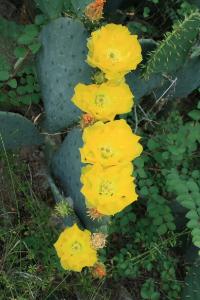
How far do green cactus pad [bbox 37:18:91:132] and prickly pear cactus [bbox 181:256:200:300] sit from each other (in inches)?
24.6

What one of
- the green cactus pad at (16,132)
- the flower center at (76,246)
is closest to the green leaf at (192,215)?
the flower center at (76,246)

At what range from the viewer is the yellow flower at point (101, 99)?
1.42 metres

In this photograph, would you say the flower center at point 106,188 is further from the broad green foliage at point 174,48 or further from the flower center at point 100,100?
the broad green foliage at point 174,48

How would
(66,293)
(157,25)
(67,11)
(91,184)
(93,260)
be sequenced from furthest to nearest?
1. (157,25)
2. (66,293)
3. (67,11)
4. (93,260)
5. (91,184)

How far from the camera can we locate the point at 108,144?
138 centimetres

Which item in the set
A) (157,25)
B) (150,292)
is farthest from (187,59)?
(150,292)

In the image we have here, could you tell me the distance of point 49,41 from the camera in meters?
1.62

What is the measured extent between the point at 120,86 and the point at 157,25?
2.88 ft

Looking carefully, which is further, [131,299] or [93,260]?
[131,299]

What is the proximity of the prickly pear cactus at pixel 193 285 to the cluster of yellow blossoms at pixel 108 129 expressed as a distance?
0.43 metres

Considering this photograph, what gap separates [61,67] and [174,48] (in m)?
0.34

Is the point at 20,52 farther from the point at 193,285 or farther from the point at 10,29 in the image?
the point at 193,285

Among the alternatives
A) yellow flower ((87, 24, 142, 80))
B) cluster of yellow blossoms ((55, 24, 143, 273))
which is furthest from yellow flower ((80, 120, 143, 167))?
yellow flower ((87, 24, 142, 80))

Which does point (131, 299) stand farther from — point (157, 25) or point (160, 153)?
point (157, 25)
